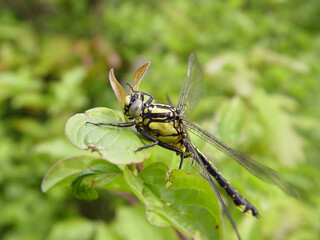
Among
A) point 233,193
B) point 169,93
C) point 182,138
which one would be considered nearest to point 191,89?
point 182,138

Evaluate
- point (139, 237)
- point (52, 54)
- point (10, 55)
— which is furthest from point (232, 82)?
point (10, 55)

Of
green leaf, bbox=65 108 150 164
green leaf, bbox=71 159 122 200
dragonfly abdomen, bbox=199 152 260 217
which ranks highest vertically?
green leaf, bbox=65 108 150 164

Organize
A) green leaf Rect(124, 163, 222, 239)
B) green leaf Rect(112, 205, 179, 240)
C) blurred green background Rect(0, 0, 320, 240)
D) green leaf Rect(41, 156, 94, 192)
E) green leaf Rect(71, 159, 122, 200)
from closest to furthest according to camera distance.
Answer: green leaf Rect(124, 163, 222, 239)
green leaf Rect(71, 159, 122, 200)
green leaf Rect(41, 156, 94, 192)
green leaf Rect(112, 205, 179, 240)
blurred green background Rect(0, 0, 320, 240)

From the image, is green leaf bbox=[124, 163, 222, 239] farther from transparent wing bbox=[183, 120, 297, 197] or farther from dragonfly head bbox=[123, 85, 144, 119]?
transparent wing bbox=[183, 120, 297, 197]

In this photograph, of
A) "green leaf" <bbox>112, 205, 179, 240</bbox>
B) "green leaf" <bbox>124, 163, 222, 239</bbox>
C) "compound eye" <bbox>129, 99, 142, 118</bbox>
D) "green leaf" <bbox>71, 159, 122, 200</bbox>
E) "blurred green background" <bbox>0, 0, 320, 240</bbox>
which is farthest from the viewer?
"blurred green background" <bbox>0, 0, 320, 240</bbox>

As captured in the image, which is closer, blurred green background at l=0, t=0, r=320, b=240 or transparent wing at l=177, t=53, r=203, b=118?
transparent wing at l=177, t=53, r=203, b=118

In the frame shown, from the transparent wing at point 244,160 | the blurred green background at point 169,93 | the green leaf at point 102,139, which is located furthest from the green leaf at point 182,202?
the blurred green background at point 169,93

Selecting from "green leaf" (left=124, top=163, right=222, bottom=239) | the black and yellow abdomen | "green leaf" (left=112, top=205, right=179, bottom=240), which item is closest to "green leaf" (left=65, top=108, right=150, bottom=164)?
"green leaf" (left=124, top=163, right=222, bottom=239)
